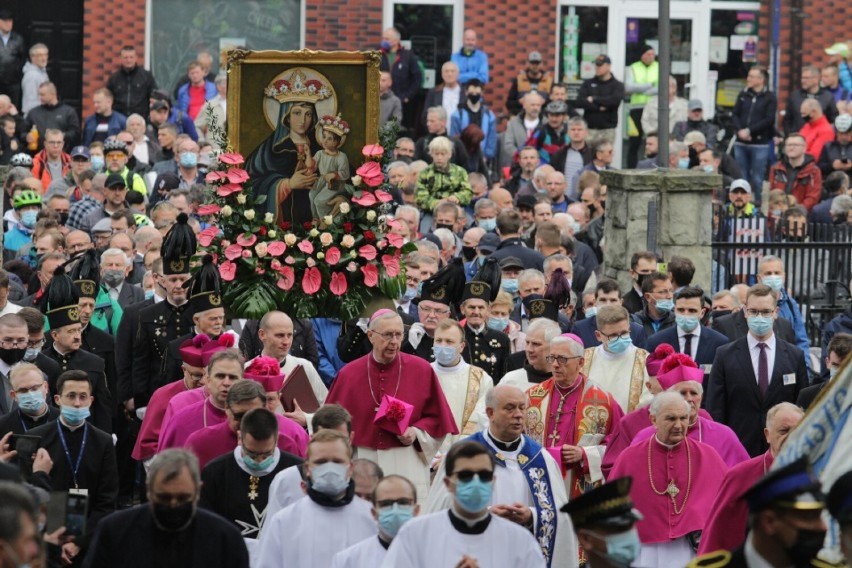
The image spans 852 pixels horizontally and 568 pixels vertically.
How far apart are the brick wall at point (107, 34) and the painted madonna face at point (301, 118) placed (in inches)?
500

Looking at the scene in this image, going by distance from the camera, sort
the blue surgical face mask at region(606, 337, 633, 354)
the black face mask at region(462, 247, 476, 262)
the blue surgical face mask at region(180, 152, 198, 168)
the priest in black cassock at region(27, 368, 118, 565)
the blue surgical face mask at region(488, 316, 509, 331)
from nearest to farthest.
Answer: the priest in black cassock at region(27, 368, 118, 565) → the blue surgical face mask at region(606, 337, 633, 354) → the blue surgical face mask at region(488, 316, 509, 331) → the black face mask at region(462, 247, 476, 262) → the blue surgical face mask at region(180, 152, 198, 168)

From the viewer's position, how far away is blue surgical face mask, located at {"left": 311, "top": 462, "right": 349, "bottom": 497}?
10.2m

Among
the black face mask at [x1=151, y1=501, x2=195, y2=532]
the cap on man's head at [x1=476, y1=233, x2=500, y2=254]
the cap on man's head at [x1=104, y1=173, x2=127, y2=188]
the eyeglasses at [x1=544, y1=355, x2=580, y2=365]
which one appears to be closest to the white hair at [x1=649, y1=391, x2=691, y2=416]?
the eyeglasses at [x1=544, y1=355, x2=580, y2=365]

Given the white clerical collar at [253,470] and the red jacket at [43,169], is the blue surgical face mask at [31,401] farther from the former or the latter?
the red jacket at [43,169]

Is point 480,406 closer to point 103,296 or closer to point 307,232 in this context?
point 307,232

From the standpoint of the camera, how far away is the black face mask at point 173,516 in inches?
351

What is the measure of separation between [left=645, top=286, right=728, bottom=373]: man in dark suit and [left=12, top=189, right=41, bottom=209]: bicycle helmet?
6797 mm

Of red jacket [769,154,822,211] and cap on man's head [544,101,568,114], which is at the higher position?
cap on man's head [544,101,568,114]

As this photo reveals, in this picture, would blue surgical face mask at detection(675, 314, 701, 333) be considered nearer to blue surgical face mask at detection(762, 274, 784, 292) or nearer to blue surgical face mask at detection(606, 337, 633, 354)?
blue surgical face mask at detection(606, 337, 633, 354)

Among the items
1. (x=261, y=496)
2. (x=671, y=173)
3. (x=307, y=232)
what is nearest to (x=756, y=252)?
(x=671, y=173)

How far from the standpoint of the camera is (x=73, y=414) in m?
12.5

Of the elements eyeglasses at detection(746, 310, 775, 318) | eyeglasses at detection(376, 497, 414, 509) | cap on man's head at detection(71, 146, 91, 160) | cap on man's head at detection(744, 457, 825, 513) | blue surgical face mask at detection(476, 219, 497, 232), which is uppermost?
cap on man's head at detection(71, 146, 91, 160)

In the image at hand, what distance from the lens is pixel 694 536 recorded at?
484 inches

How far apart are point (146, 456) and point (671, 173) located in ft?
23.7
